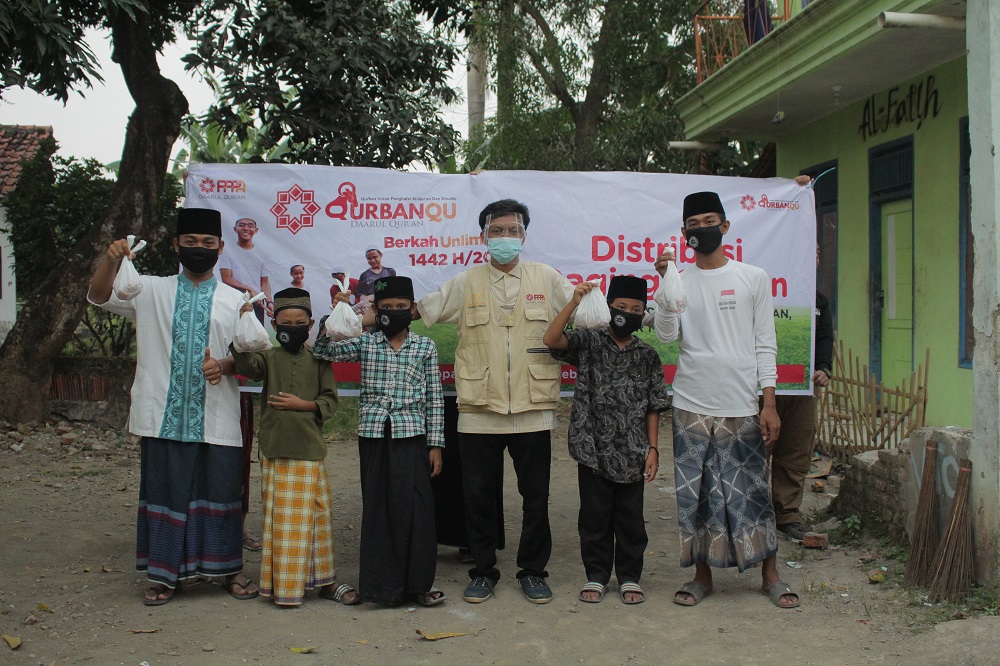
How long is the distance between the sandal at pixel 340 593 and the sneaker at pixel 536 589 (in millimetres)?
835

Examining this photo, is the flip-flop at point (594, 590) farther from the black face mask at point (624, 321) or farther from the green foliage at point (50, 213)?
the green foliage at point (50, 213)

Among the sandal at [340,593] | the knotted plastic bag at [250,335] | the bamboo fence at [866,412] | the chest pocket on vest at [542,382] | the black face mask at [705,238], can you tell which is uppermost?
the black face mask at [705,238]

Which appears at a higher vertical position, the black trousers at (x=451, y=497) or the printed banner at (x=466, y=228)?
the printed banner at (x=466, y=228)

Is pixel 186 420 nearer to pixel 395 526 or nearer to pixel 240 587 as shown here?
pixel 240 587

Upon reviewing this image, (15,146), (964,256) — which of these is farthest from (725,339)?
(15,146)

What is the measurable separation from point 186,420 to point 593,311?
2.05 metres

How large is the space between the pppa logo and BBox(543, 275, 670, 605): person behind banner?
1630mm

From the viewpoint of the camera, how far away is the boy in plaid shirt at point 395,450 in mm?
4496

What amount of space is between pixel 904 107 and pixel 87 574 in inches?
287

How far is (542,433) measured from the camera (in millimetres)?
4652

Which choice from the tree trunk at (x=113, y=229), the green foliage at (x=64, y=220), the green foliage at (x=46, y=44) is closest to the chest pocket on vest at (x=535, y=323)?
the green foliage at (x=46, y=44)

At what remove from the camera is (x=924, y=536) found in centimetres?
465

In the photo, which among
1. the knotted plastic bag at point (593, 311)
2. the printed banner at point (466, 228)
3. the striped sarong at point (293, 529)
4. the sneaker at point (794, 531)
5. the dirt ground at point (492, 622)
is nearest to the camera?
the dirt ground at point (492, 622)

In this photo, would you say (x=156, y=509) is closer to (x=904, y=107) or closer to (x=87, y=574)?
(x=87, y=574)
